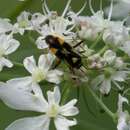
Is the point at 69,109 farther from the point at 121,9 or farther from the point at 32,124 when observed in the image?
the point at 121,9

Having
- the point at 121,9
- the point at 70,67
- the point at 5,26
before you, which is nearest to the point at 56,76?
the point at 70,67

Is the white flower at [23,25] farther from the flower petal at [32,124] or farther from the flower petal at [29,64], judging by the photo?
the flower petal at [32,124]

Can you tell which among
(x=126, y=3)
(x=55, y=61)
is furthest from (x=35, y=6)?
(x=55, y=61)

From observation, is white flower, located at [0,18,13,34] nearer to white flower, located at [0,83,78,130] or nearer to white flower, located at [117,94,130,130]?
white flower, located at [0,83,78,130]

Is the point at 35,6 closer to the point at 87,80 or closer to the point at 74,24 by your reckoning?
the point at 74,24

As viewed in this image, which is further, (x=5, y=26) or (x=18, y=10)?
(x=18, y=10)

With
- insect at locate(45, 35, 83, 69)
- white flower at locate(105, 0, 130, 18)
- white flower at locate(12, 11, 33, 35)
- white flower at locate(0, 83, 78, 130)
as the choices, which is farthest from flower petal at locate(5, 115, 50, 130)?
white flower at locate(105, 0, 130, 18)

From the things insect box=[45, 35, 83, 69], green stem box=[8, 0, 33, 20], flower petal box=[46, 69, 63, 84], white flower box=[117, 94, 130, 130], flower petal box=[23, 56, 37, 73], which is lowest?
white flower box=[117, 94, 130, 130]
